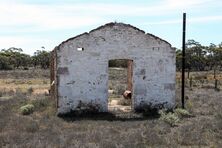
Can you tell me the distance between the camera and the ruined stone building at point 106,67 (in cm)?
2000

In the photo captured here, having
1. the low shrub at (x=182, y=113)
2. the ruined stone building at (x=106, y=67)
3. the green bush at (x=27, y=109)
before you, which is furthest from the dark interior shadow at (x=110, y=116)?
the green bush at (x=27, y=109)

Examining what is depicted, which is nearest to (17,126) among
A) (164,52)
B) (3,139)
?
(3,139)

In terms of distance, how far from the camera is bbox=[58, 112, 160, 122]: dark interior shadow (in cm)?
1906

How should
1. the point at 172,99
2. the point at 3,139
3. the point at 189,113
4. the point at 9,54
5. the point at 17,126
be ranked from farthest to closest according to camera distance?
the point at 9,54 → the point at 172,99 → the point at 189,113 → the point at 17,126 → the point at 3,139

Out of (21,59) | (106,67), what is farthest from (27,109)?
(21,59)

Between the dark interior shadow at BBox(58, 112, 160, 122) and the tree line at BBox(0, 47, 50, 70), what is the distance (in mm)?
62391

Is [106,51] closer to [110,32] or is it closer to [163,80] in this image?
[110,32]

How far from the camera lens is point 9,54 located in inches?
3430

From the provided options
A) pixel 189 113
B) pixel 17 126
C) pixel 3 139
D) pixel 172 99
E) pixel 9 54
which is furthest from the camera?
pixel 9 54

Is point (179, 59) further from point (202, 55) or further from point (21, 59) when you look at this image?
point (21, 59)

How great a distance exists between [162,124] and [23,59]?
245ft

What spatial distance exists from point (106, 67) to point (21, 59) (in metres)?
69.7

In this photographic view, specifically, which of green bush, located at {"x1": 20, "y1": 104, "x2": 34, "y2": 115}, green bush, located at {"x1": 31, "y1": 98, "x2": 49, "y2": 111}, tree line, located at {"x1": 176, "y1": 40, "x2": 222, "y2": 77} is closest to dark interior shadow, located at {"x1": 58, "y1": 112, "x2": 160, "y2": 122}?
green bush, located at {"x1": 20, "y1": 104, "x2": 34, "y2": 115}

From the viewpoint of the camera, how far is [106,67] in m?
20.4
